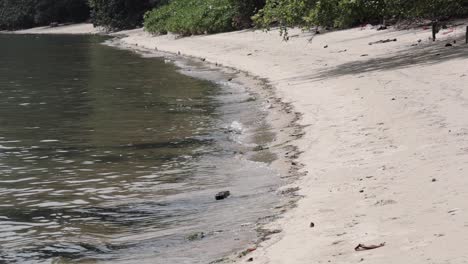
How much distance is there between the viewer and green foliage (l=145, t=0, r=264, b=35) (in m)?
42.2

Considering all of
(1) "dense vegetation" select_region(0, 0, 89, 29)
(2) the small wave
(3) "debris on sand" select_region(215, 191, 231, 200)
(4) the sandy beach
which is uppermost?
(1) "dense vegetation" select_region(0, 0, 89, 29)

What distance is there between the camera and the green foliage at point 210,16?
42.2 meters

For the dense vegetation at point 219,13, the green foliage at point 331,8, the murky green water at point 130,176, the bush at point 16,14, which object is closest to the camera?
the murky green water at point 130,176

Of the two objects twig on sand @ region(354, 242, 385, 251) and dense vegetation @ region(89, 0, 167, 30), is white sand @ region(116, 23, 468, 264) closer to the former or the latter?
twig on sand @ region(354, 242, 385, 251)

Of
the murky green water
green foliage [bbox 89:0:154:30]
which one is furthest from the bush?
the murky green water

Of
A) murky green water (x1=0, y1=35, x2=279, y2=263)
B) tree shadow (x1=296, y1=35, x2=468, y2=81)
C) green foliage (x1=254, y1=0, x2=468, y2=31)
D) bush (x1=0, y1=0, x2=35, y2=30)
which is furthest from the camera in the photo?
bush (x1=0, y1=0, x2=35, y2=30)

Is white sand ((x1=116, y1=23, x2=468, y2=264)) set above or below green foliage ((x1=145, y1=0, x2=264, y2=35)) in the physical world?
below

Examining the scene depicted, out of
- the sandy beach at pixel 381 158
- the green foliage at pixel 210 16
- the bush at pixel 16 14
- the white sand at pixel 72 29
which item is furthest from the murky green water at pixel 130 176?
the bush at pixel 16 14

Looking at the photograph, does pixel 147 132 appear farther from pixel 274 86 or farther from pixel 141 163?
pixel 274 86

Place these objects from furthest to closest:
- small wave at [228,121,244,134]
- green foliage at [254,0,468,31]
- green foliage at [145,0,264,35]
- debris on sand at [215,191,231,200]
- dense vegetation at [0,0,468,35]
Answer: green foliage at [145,0,264,35] < dense vegetation at [0,0,468,35] < green foliage at [254,0,468,31] < small wave at [228,121,244,134] < debris on sand at [215,191,231,200]

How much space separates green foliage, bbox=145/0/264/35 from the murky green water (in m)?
21.1

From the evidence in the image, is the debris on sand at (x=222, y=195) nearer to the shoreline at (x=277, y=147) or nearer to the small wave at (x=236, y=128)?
the shoreline at (x=277, y=147)

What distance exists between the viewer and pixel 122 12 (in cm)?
6944

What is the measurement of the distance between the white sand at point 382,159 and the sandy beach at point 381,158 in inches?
0.5
